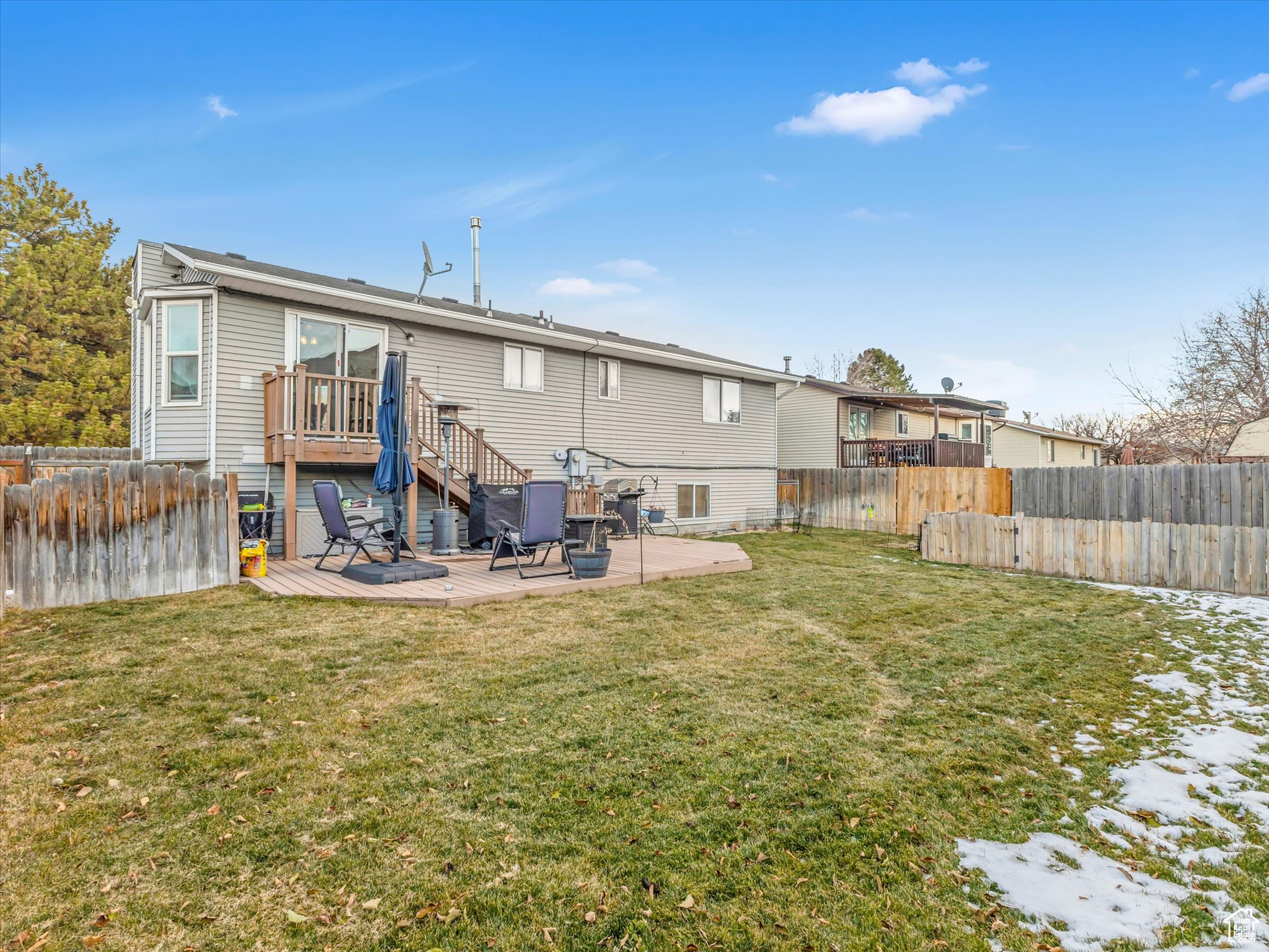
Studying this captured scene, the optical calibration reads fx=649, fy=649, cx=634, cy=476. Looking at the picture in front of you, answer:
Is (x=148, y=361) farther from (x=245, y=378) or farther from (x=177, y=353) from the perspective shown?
(x=245, y=378)

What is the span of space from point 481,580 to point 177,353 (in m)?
6.36

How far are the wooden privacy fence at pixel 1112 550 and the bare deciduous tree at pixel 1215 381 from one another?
1003 cm

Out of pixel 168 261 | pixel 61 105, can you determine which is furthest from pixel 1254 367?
pixel 61 105

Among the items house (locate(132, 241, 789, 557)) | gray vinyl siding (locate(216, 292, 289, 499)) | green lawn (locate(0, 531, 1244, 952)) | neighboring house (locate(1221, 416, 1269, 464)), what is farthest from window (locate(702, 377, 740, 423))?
neighboring house (locate(1221, 416, 1269, 464))

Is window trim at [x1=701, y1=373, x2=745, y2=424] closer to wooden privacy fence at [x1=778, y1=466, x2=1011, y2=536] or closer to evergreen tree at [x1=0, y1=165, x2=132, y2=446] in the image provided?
wooden privacy fence at [x1=778, y1=466, x2=1011, y2=536]

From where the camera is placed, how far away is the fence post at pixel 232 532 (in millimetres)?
7582

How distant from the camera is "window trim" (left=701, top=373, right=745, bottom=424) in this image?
1683 centimetres

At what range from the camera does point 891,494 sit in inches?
703

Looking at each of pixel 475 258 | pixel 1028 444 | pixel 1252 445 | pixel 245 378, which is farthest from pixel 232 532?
pixel 1252 445

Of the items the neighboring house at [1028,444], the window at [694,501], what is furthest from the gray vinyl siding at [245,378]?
the neighboring house at [1028,444]

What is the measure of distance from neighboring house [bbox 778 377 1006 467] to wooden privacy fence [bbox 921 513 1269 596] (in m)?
9.53

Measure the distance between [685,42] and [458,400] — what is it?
9.14 meters

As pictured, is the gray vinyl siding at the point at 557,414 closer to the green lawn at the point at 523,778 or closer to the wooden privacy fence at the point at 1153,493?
the green lawn at the point at 523,778

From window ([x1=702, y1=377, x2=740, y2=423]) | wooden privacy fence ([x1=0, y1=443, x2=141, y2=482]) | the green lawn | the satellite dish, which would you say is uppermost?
the satellite dish
